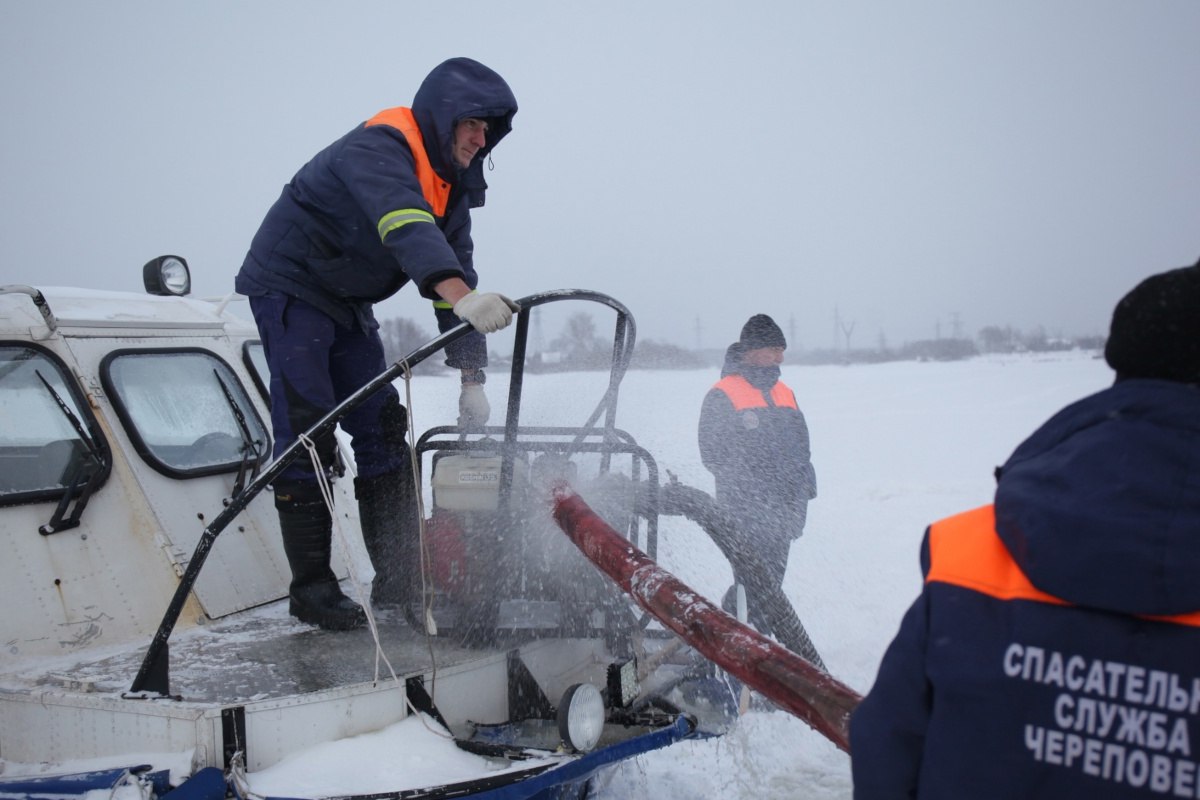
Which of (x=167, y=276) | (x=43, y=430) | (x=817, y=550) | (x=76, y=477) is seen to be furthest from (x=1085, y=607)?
(x=817, y=550)

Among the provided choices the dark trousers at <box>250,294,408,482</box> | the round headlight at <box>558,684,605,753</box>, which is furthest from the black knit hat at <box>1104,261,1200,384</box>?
the dark trousers at <box>250,294,408,482</box>

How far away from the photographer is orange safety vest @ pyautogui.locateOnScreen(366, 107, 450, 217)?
9.26ft

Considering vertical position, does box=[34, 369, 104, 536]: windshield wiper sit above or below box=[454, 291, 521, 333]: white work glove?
below

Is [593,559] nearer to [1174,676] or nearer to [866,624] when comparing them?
[1174,676]

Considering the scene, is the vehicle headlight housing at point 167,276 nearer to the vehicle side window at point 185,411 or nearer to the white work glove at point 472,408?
the vehicle side window at point 185,411

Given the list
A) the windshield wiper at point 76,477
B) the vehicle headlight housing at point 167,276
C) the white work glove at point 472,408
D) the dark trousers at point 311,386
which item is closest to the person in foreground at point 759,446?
the white work glove at point 472,408

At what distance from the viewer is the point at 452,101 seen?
2.77m

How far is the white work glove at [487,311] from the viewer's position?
95.7 inches

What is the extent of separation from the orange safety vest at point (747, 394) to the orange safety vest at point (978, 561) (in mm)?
3850

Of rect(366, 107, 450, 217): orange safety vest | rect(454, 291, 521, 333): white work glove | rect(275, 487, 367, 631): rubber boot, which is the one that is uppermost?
rect(366, 107, 450, 217): orange safety vest

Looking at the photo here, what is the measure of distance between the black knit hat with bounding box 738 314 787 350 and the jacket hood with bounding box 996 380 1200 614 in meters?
4.08

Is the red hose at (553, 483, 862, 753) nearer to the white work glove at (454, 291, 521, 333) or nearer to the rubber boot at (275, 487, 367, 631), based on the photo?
the white work glove at (454, 291, 521, 333)

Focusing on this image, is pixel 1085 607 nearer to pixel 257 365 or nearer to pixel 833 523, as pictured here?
pixel 257 365

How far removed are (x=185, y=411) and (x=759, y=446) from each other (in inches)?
123
